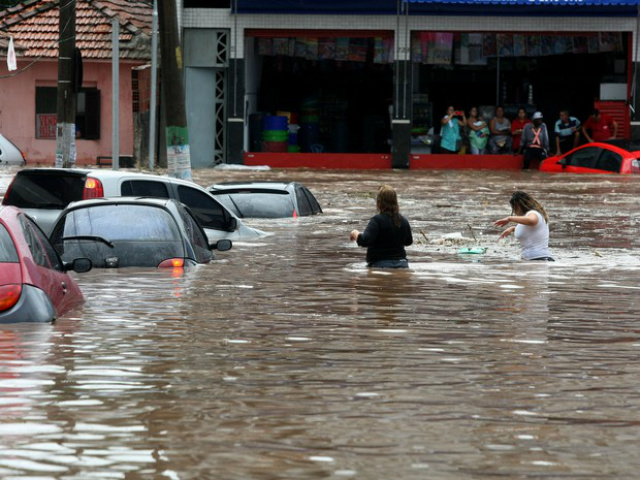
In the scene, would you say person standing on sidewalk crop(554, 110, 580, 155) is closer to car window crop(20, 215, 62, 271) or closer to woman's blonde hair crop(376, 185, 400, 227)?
woman's blonde hair crop(376, 185, 400, 227)

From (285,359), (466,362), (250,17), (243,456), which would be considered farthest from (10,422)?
(250,17)

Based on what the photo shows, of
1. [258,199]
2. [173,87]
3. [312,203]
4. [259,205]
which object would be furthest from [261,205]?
[173,87]

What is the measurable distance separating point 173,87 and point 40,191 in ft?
21.5

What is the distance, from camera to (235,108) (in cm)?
4150

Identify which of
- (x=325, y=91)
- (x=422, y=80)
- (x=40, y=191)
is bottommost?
(x=40, y=191)

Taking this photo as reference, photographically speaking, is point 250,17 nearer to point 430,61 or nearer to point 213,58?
point 213,58

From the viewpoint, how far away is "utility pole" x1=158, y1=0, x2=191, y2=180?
929 inches

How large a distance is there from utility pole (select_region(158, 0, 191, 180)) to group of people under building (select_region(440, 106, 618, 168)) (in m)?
18.1

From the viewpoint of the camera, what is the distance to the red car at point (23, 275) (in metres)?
9.38

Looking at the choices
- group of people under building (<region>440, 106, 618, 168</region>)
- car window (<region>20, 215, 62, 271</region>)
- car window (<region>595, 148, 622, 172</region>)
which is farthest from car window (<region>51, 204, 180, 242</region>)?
group of people under building (<region>440, 106, 618, 168</region>)

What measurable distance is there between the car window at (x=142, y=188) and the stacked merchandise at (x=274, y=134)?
973 inches

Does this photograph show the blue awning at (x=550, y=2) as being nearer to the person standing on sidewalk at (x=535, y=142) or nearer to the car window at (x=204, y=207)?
the person standing on sidewalk at (x=535, y=142)

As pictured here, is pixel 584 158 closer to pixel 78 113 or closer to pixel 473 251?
pixel 78 113

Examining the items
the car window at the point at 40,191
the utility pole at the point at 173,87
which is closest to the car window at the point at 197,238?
the car window at the point at 40,191
